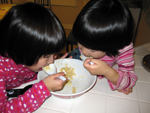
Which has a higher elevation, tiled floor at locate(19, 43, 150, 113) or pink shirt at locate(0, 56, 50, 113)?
pink shirt at locate(0, 56, 50, 113)

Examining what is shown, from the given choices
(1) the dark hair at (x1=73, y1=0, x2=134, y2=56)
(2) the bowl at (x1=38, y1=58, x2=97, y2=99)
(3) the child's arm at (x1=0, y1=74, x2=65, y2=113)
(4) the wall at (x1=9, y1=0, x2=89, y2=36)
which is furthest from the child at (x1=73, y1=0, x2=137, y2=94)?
(4) the wall at (x1=9, y1=0, x2=89, y2=36)

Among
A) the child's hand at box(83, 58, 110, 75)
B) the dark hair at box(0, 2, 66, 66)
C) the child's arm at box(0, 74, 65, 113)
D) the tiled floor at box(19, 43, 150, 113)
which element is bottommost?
the tiled floor at box(19, 43, 150, 113)

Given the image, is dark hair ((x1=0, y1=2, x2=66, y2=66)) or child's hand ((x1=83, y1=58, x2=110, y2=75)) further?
child's hand ((x1=83, y1=58, x2=110, y2=75))

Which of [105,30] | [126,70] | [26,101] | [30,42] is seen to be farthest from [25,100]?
[126,70]

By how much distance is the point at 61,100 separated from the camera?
2.19ft

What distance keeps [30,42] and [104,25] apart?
1.14 ft

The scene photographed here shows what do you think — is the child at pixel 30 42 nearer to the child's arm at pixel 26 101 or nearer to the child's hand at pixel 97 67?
the child's arm at pixel 26 101

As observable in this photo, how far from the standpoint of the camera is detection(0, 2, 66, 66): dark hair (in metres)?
0.53

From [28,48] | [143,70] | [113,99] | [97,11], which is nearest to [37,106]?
[28,48]

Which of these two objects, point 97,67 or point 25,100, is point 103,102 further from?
point 25,100

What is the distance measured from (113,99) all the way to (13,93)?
20.8 inches

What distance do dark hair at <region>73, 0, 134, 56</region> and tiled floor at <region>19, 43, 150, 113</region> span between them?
26cm

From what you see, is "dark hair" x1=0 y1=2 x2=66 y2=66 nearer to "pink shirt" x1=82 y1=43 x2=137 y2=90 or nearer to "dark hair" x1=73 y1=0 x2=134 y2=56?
"dark hair" x1=73 y1=0 x2=134 y2=56

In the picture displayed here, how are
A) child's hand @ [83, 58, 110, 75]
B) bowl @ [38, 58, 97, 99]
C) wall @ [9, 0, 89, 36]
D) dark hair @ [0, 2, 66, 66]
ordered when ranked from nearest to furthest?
dark hair @ [0, 2, 66, 66]
child's hand @ [83, 58, 110, 75]
bowl @ [38, 58, 97, 99]
wall @ [9, 0, 89, 36]
